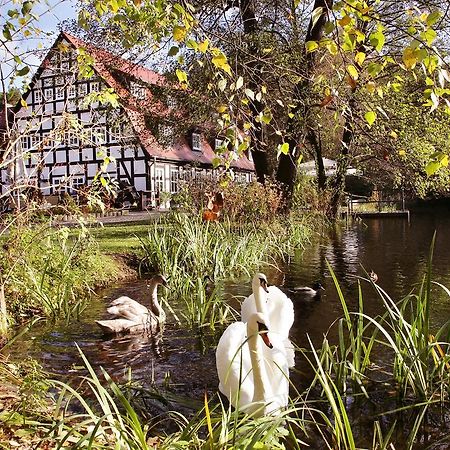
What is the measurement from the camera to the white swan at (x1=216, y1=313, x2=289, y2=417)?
12.1ft

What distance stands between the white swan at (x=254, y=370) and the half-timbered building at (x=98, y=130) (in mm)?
1281

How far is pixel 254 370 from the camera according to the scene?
3.71m

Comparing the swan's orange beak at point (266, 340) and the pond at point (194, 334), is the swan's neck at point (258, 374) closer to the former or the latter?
the swan's orange beak at point (266, 340)

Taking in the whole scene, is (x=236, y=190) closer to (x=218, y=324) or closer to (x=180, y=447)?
(x=218, y=324)

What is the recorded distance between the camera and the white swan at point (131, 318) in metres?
6.70

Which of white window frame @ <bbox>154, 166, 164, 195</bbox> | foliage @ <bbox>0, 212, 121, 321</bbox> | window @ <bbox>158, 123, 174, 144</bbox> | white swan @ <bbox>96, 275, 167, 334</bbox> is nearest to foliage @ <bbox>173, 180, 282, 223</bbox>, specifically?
foliage @ <bbox>0, 212, 121, 321</bbox>

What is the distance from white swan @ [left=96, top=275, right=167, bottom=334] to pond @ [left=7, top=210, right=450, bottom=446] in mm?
134

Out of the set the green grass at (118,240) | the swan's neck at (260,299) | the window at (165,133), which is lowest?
the green grass at (118,240)

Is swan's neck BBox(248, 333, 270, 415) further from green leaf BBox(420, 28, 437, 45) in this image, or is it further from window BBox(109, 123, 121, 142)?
window BBox(109, 123, 121, 142)

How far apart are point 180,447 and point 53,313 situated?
4957mm

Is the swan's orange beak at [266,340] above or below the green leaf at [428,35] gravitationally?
below

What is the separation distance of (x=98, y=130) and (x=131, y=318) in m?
18.0

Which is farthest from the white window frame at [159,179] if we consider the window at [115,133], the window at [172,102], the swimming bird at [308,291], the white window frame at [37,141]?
the white window frame at [37,141]

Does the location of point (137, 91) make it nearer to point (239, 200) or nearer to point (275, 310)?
point (239, 200)
